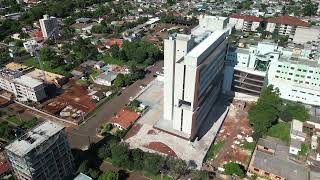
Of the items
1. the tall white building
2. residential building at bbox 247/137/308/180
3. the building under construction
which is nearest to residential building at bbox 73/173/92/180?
the tall white building

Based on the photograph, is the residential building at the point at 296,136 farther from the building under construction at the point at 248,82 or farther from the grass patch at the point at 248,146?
the building under construction at the point at 248,82

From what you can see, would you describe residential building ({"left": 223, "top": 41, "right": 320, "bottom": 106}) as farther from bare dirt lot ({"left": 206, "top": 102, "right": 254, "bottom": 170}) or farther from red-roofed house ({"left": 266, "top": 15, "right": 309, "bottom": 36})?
red-roofed house ({"left": 266, "top": 15, "right": 309, "bottom": 36})

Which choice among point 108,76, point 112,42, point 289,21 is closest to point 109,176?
point 108,76

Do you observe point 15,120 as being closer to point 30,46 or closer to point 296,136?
point 30,46

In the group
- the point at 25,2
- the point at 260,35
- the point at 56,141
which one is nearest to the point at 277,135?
the point at 56,141

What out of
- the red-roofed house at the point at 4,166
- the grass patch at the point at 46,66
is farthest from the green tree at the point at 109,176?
the grass patch at the point at 46,66

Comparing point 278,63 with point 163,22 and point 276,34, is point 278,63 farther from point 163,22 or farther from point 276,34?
point 163,22
